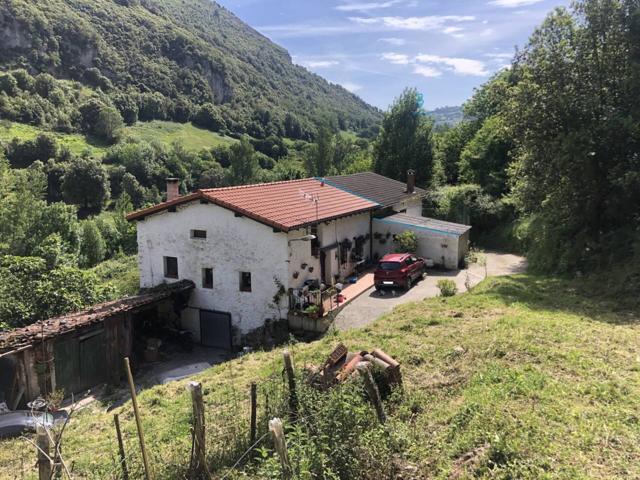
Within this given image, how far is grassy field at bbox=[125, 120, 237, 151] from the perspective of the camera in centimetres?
11164

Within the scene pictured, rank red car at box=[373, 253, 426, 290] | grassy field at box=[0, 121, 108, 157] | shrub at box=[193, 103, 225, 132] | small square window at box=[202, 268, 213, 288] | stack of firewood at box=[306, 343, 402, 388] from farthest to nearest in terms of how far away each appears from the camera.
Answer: shrub at box=[193, 103, 225, 132], grassy field at box=[0, 121, 108, 157], red car at box=[373, 253, 426, 290], small square window at box=[202, 268, 213, 288], stack of firewood at box=[306, 343, 402, 388]

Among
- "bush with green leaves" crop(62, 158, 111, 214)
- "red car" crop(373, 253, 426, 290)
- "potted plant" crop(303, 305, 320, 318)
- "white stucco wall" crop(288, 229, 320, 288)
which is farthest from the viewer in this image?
"bush with green leaves" crop(62, 158, 111, 214)

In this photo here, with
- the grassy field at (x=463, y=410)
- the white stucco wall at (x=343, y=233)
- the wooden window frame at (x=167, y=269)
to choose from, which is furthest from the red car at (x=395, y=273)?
the wooden window frame at (x=167, y=269)

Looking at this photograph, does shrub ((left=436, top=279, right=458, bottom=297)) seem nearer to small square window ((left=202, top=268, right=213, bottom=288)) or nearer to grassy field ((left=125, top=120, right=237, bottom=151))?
small square window ((left=202, top=268, right=213, bottom=288))

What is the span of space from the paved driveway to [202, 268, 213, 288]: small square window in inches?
222

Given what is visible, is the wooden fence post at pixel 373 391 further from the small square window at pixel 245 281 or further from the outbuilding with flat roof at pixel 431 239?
the outbuilding with flat roof at pixel 431 239

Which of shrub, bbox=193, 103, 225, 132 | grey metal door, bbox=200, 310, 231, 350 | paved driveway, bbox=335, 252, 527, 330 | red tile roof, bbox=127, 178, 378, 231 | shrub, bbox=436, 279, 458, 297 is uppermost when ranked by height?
shrub, bbox=193, 103, 225, 132

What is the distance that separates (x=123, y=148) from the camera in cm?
8650

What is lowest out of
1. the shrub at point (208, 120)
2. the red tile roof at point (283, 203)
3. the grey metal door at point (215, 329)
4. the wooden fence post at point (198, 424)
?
the grey metal door at point (215, 329)

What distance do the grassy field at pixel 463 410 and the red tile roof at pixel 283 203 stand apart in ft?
20.4

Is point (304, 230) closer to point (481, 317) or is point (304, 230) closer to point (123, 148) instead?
point (481, 317)

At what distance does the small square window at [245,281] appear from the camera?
18.3 m

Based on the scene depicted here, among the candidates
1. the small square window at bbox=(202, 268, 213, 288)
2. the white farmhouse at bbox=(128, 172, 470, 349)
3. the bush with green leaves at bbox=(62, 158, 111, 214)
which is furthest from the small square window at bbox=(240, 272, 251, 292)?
the bush with green leaves at bbox=(62, 158, 111, 214)

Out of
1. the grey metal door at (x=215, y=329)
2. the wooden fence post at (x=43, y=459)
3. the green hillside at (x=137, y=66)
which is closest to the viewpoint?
the wooden fence post at (x=43, y=459)
